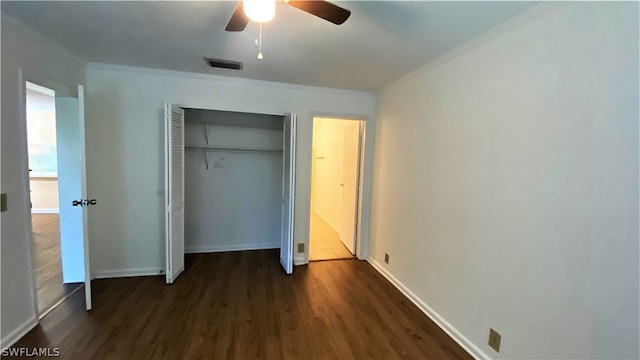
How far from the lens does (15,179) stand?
6.82 feet

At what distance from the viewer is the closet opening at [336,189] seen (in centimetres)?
402

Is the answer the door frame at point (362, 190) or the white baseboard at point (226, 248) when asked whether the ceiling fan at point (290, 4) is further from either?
the white baseboard at point (226, 248)

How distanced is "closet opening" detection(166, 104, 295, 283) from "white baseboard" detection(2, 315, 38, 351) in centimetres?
163

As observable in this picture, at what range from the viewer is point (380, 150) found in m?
3.60

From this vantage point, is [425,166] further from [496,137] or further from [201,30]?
[201,30]

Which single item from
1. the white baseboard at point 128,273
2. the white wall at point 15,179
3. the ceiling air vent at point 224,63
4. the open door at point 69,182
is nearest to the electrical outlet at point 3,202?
the white wall at point 15,179

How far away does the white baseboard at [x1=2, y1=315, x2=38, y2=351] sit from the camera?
1963 mm

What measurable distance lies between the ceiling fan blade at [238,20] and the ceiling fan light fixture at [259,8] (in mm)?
131

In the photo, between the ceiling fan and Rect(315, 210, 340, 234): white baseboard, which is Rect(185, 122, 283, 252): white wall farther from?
the ceiling fan

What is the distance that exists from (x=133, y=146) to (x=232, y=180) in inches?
51.7

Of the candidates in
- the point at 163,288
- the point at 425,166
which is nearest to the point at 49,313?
the point at 163,288

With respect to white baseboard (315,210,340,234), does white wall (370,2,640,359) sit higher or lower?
higher
